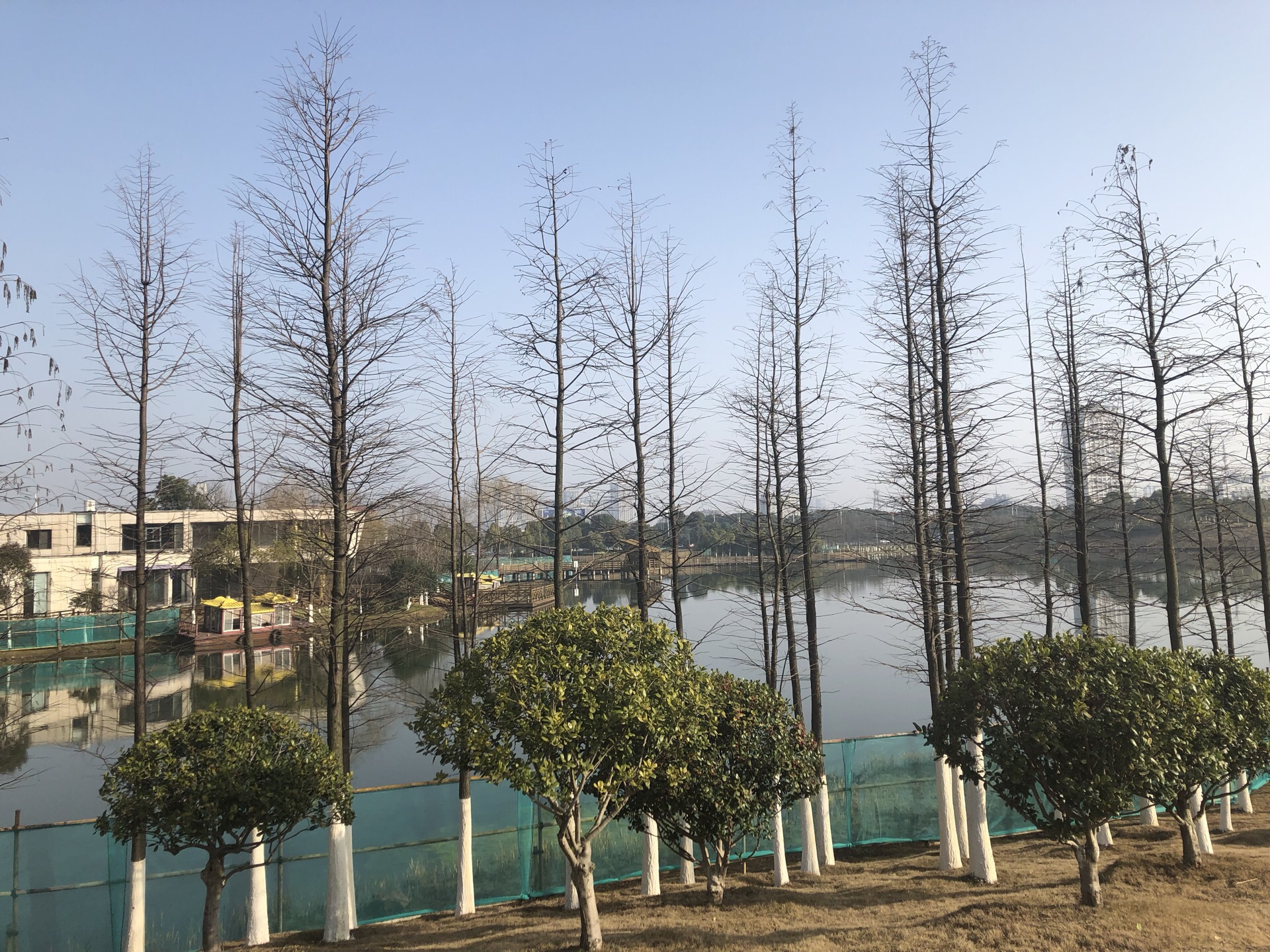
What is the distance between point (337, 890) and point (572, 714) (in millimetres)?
3767

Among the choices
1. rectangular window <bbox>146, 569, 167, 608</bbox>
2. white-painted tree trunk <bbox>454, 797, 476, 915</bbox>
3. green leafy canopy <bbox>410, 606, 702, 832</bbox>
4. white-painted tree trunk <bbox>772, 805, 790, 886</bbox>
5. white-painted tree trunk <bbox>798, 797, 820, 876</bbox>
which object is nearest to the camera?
green leafy canopy <bbox>410, 606, 702, 832</bbox>

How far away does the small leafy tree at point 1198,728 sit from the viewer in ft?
20.4

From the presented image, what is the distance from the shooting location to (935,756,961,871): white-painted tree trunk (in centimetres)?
873

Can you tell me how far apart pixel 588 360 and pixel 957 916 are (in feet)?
21.9

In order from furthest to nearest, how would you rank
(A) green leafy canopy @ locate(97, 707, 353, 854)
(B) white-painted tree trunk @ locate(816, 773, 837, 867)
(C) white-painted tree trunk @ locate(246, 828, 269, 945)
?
(B) white-painted tree trunk @ locate(816, 773, 837, 867)
(C) white-painted tree trunk @ locate(246, 828, 269, 945)
(A) green leafy canopy @ locate(97, 707, 353, 854)

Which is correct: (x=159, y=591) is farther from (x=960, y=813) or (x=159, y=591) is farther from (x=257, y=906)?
(x=960, y=813)

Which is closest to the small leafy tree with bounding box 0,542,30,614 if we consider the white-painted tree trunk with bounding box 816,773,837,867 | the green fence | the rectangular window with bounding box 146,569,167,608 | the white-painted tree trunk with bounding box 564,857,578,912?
the green fence

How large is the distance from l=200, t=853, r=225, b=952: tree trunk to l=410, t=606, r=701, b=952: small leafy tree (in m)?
2.03

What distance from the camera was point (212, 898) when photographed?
611cm

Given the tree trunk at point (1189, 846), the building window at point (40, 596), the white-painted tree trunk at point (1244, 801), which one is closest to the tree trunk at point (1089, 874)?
the tree trunk at point (1189, 846)

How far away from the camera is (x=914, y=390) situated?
10680 millimetres

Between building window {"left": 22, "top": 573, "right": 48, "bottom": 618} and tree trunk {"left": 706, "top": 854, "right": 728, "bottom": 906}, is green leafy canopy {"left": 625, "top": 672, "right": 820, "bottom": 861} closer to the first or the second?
tree trunk {"left": 706, "top": 854, "right": 728, "bottom": 906}

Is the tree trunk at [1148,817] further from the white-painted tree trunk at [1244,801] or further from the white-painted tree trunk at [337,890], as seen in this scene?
the white-painted tree trunk at [337,890]

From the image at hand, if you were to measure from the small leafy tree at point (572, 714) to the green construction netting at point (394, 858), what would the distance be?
2863mm
